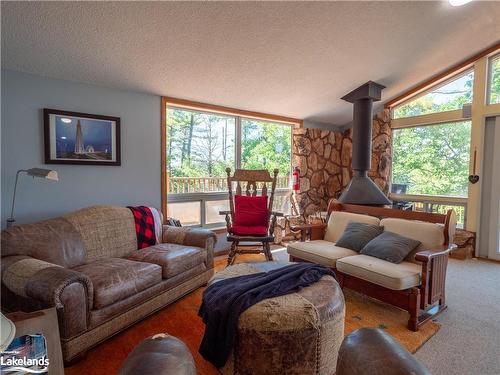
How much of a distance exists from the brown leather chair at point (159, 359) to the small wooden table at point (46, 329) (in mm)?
637

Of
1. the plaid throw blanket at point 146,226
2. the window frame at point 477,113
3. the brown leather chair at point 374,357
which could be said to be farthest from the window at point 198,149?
the window frame at point 477,113

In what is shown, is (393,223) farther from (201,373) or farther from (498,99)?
(498,99)

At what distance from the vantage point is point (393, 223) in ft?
9.19

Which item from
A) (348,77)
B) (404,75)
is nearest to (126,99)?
(348,77)

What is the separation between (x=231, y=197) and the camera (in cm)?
369

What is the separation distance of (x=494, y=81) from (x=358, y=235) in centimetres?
316

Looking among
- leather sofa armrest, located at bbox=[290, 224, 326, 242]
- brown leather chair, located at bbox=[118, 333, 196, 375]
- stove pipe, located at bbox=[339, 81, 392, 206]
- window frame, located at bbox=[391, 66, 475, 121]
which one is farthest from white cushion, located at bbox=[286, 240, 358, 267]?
window frame, located at bbox=[391, 66, 475, 121]

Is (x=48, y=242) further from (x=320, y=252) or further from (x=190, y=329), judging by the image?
(x=320, y=252)

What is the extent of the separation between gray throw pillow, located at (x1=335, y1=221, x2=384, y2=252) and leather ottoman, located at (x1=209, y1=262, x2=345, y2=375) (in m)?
1.31

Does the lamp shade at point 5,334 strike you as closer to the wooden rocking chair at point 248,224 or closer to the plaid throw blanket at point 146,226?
the plaid throw blanket at point 146,226

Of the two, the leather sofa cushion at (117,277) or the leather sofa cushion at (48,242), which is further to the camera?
the leather sofa cushion at (48,242)

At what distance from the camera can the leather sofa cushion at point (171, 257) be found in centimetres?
241

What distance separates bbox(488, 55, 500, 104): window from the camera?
12.4ft

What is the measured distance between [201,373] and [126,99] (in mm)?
2761
